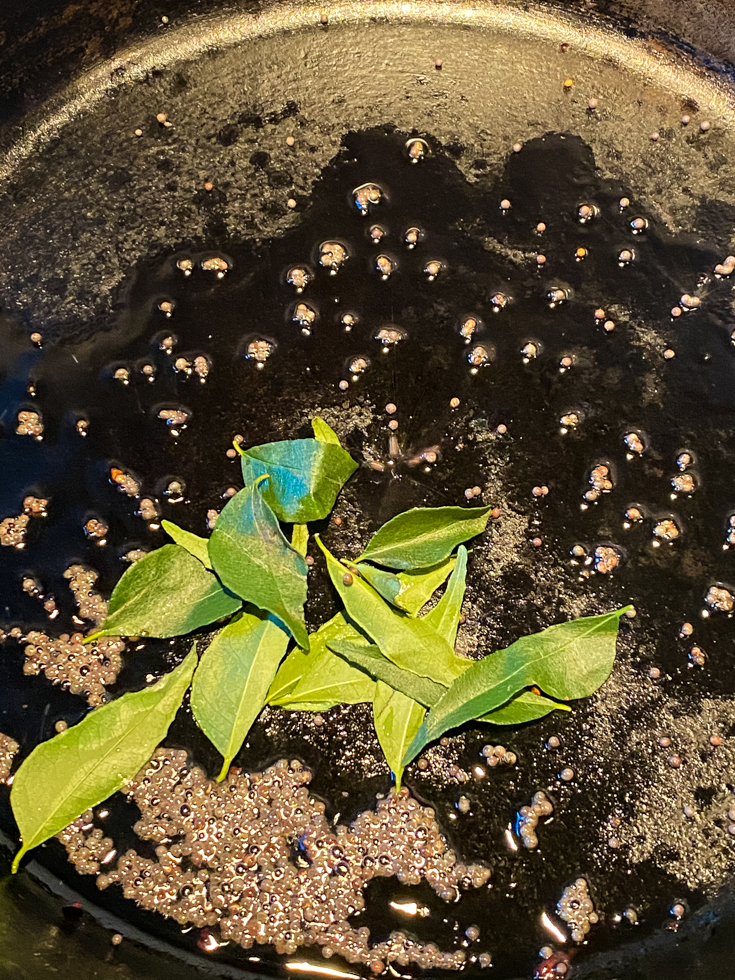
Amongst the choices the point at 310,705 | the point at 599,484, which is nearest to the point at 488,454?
the point at 599,484

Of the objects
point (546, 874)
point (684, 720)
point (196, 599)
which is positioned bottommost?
point (546, 874)

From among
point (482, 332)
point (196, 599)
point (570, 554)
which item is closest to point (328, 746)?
point (196, 599)

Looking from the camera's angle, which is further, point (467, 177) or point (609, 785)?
point (467, 177)

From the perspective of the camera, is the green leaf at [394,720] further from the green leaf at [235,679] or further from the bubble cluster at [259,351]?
the bubble cluster at [259,351]

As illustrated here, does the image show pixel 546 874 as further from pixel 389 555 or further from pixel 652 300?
pixel 652 300

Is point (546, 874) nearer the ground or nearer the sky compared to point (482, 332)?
nearer the ground
